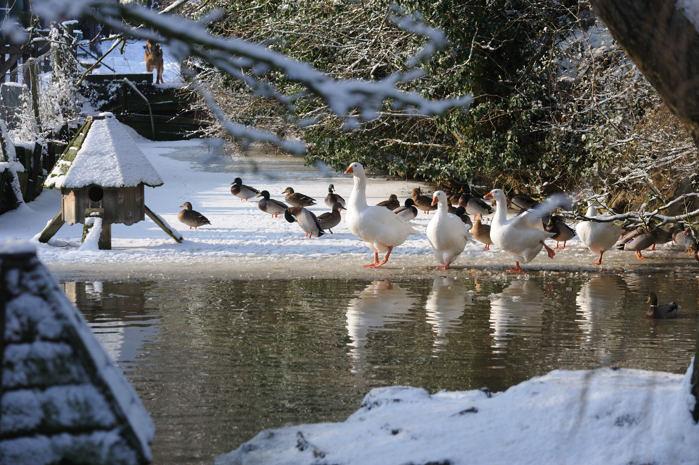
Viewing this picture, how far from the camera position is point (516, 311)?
36.5 ft

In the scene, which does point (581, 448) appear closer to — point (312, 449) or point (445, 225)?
point (312, 449)

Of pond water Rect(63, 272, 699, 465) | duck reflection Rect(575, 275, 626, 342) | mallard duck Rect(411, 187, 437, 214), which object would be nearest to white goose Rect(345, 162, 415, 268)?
pond water Rect(63, 272, 699, 465)

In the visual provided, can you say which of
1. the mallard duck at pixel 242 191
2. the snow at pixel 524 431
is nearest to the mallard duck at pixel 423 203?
the mallard duck at pixel 242 191

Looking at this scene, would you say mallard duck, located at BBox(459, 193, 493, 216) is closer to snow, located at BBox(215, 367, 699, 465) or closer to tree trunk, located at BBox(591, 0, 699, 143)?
snow, located at BBox(215, 367, 699, 465)

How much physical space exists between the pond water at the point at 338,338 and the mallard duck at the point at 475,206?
497 cm

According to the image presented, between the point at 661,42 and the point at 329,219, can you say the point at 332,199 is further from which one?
the point at 661,42

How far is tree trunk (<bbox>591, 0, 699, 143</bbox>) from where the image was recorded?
4090 millimetres

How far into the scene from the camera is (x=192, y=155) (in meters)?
27.6

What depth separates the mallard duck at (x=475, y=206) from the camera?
18.6m

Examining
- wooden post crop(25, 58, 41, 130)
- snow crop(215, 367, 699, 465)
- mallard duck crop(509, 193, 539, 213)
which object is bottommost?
snow crop(215, 367, 699, 465)

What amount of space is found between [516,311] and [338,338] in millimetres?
2380

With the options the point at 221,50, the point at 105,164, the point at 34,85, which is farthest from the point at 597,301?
the point at 34,85

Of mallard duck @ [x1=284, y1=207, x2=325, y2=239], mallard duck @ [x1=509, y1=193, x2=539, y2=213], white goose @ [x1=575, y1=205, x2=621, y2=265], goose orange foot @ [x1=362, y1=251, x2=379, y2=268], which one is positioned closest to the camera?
goose orange foot @ [x1=362, y1=251, x2=379, y2=268]

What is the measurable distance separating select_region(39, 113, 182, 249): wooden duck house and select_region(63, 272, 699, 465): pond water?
2.84 m
